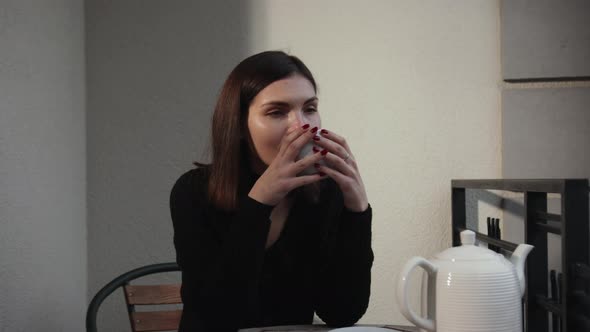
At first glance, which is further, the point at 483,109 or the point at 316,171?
the point at 483,109

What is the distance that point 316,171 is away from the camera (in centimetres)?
100

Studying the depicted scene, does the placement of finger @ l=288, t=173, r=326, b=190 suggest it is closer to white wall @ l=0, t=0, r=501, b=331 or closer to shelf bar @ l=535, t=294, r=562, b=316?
shelf bar @ l=535, t=294, r=562, b=316

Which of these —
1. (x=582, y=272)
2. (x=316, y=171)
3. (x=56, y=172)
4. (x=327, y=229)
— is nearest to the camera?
(x=582, y=272)

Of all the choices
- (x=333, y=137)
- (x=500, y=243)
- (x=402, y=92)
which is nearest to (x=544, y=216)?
(x=500, y=243)

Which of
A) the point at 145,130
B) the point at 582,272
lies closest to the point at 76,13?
the point at 145,130

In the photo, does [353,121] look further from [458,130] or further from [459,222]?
[459,222]

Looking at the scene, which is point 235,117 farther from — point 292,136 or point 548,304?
point 548,304

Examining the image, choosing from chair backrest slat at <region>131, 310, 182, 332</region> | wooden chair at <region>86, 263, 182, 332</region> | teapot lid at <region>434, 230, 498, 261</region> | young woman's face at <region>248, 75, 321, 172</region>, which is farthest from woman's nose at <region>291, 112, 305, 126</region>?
chair backrest slat at <region>131, 310, 182, 332</region>

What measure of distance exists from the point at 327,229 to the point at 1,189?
0.78 m

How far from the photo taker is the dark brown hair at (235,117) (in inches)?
44.7

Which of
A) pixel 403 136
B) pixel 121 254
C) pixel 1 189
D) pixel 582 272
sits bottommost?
pixel 121 254

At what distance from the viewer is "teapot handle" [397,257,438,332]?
0.67 m

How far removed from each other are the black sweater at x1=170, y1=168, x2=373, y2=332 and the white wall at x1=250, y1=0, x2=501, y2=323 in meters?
0.79

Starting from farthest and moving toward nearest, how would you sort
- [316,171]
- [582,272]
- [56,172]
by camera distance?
[56,172] → [316,171] → [582,272]
